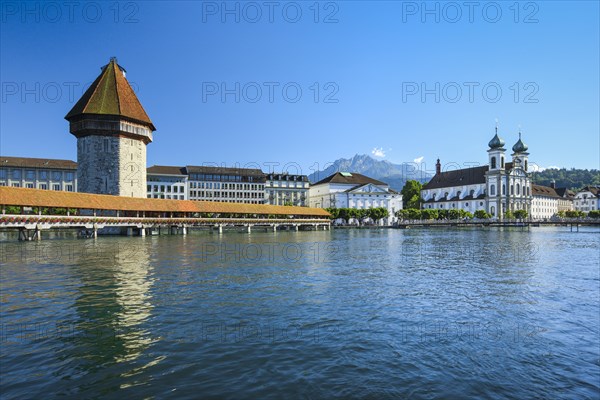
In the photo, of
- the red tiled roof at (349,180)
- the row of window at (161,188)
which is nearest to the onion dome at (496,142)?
the red tiled roof at (349,180)

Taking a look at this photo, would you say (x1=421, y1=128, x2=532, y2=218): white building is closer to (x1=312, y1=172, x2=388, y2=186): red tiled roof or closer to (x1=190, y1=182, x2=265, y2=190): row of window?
(x1=312, y1=172, x2=388, y2=186): red tiled roof

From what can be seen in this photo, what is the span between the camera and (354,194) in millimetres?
130250

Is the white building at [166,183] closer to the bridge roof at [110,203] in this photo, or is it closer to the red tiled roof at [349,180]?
the bridge roof at [110,203]

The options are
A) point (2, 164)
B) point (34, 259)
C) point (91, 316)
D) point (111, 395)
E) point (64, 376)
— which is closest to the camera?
point (111, 395)

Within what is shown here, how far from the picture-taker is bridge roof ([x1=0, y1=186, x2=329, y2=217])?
45803mm

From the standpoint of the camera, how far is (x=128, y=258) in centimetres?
2767

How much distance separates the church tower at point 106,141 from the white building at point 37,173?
42151 millimetres

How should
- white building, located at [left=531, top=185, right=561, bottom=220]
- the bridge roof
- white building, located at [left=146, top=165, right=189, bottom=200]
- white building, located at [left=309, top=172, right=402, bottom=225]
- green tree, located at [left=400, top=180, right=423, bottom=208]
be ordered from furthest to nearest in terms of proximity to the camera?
white building, located at [left=531, top=185, right=561, bottom=220], green tree, located at [left=400, top=180, right=423, bottom=208], white building, located at [left=309, top=172, right=402, bottom=225], white building, located at [left=146, top=165, right=189, bottom=200], the bridge roof

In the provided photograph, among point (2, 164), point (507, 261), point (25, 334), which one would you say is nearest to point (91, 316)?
point (25, 334)

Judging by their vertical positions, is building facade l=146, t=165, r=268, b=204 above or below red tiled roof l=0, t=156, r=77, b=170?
below

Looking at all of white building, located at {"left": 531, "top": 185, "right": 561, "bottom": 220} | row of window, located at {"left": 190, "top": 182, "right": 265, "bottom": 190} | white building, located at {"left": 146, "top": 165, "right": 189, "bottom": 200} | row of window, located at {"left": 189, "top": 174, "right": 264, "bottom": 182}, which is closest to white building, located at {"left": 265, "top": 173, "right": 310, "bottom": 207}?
row of window, located at {"left": 190, "top": 182, "right": 265, "bottom": 190}

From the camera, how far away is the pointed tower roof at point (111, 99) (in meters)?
67.6

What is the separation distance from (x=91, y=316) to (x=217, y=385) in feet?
21.3

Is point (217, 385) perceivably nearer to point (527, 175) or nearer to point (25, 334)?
point (25, 334)
